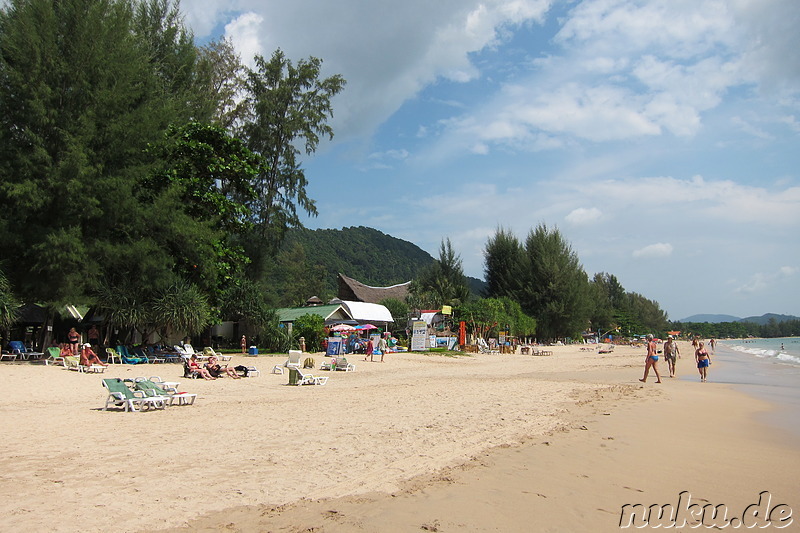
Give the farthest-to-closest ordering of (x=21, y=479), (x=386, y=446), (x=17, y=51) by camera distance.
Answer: (x=17, y=51)
(x=386, y=446)
(x=21, y=479)

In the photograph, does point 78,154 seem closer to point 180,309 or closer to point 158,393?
point 180,309

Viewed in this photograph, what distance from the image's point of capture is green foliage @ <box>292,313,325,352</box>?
28.9m

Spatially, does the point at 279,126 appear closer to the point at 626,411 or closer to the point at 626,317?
the point at 626,411

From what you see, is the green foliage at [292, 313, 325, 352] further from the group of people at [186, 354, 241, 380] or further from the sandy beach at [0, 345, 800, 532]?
the sandy beach at [0, 345, 800, 532]

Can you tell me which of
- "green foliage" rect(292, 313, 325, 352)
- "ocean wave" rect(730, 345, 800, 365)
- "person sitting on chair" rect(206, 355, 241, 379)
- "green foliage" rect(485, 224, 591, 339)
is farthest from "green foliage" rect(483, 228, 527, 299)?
"person sitting on chair" rect(206, 355, 241, 379)

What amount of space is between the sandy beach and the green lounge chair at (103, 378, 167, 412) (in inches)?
13.4

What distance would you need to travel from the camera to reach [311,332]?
94.8 feet

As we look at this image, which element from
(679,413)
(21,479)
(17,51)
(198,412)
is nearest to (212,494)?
(21,479)

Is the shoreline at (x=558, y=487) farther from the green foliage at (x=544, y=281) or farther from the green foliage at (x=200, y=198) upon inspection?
the green foliage at (x=544, y=281)

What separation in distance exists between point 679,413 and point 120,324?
19.4 metres

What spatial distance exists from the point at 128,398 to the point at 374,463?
239 inches

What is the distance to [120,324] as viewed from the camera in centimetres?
2136

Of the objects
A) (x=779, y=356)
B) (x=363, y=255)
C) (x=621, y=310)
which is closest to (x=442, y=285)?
(x=779, y=356)

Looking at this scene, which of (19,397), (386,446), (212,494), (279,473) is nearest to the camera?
(212,494)
